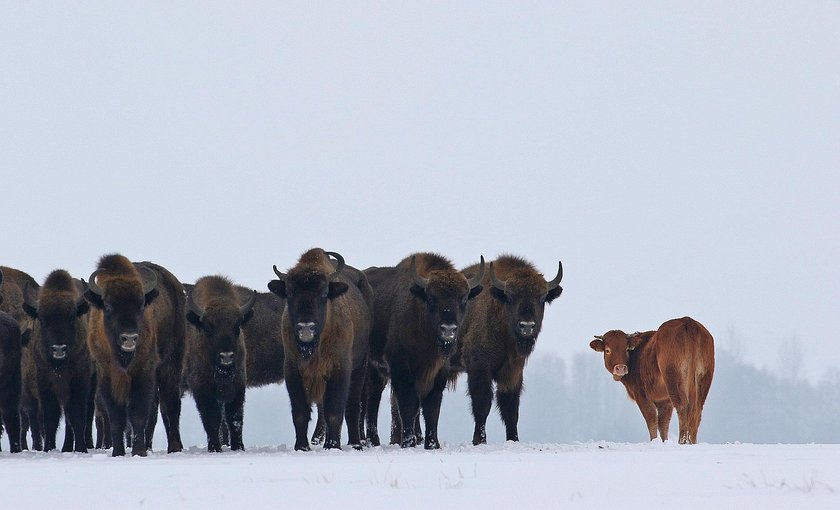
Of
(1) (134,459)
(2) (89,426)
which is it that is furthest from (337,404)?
(2) (89,426)

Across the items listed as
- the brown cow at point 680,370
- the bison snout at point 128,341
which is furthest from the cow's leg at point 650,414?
the bison snout at point 128,341

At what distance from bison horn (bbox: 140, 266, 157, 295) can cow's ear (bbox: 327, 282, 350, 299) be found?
2.21m

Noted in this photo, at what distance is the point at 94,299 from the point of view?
14.9 metres

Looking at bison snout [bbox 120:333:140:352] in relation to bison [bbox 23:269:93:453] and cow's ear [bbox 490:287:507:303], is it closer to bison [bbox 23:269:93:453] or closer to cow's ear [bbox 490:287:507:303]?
bison [bbox 23:269:93:453]

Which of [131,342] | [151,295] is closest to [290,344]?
[151,295]

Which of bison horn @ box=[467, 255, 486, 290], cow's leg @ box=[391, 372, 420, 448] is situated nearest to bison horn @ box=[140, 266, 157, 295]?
cow's leg @ box=[391, 372, 420, 448]

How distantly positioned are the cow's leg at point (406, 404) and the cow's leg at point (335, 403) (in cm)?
135

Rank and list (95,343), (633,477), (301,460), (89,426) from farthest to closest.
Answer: (89,426)
(95,343)
(301,460)
(633,477)

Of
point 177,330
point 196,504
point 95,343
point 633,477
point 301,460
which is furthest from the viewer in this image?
point 177,330

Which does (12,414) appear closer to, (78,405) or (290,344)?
(78,405)

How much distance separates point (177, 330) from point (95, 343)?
1.31 metres

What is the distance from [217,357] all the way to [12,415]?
368cm

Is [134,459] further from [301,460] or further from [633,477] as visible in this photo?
[633,477]

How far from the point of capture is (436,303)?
52.0 feet
